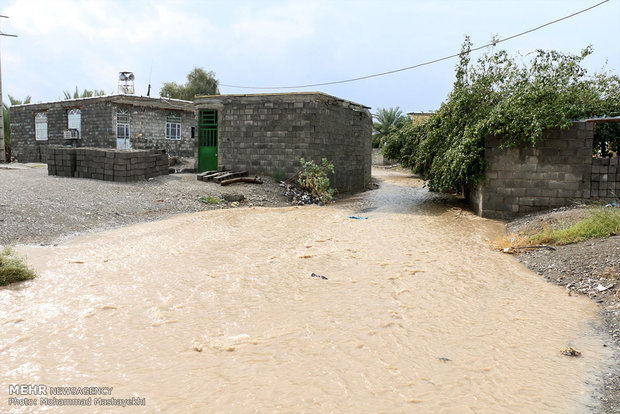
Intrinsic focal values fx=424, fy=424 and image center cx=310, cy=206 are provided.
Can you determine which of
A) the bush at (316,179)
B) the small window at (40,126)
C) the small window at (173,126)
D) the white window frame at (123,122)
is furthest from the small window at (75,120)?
the bush at (316,179)

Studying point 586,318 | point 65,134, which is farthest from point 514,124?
point 65,134

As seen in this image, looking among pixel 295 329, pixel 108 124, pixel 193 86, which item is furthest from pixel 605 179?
pixel 193 86

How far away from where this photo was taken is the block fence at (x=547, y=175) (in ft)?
30.1

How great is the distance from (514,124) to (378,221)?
3.62 meters

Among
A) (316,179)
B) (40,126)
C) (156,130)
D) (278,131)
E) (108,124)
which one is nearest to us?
(316,179)

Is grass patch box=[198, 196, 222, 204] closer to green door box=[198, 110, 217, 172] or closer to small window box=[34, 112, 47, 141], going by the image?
green door box=[198, 110, 217, 172]

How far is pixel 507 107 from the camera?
9461 millimetres

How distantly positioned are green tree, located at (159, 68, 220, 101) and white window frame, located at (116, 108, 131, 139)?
15.6m

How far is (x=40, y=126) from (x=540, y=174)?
23960 mm

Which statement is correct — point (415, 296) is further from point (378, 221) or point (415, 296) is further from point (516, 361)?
point (378, 221)

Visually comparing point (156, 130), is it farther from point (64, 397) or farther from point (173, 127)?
point (64, 397)

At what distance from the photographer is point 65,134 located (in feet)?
68.0

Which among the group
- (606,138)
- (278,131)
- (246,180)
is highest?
(278,131)

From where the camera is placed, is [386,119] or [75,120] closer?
[75,120]
